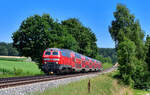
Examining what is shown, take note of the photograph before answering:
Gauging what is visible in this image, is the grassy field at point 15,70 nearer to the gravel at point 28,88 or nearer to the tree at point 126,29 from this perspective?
the gravel at point 28,88

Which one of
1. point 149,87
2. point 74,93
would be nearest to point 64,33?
point 149,87

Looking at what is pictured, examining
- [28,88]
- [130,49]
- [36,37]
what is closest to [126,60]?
[130,49]

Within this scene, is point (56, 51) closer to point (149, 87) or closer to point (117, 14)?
point (149, 87)

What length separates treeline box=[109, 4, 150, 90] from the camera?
39.0 meters

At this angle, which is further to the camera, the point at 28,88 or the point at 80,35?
the point at 80,35

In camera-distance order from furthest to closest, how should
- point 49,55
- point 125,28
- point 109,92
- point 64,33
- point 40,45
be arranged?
1. point 125,28
2. point 64,33
3. point 40,45
4. point 49,55
5. point 109,92

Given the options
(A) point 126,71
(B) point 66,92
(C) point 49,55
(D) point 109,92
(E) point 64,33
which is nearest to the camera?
(B) point 66,92

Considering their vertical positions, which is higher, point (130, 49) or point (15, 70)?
point (130, 49)

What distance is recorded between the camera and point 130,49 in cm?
3919

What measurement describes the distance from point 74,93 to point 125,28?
125 ft

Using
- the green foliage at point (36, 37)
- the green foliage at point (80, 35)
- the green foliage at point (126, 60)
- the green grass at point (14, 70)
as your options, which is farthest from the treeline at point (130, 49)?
the green foliage at point (80, 35)

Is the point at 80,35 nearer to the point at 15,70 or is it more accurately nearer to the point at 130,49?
the point at 130,49

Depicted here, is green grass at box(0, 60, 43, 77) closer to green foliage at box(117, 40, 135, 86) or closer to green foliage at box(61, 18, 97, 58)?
green foliage at box(117, 40, 135, 86)

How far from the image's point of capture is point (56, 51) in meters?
25.9
